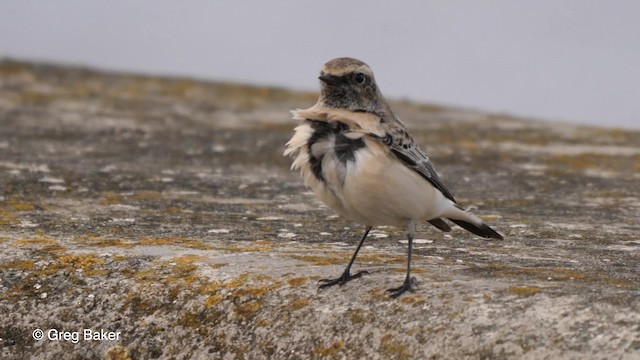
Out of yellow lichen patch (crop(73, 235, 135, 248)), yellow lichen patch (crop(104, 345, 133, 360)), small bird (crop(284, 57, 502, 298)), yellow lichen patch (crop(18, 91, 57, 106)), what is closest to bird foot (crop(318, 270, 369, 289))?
small bird (crop(284, 57, 502, 298))

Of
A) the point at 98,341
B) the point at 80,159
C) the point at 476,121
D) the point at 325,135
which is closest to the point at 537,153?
the point at 476,121

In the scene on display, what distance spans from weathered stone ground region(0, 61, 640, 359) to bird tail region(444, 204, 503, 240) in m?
0.12

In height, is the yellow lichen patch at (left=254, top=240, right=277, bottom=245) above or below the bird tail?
below

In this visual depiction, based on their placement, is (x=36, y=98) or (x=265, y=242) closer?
(x=265, y=242)

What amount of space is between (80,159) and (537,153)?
14.5ft

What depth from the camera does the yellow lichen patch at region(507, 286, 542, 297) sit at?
15.8ft

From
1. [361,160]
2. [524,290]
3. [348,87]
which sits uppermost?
[348,87]

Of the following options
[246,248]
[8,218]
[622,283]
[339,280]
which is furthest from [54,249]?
[622,283]

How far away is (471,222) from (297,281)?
1.33 meters

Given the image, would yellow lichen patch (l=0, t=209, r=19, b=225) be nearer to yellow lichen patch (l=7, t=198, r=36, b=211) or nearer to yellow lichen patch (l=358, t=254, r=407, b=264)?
yellow lichen patch (l=7, t=198, r=36, b=211)

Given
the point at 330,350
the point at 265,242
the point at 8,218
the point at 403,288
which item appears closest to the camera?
the point at 330,350

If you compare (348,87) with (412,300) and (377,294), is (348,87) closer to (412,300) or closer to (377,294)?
(377,294)

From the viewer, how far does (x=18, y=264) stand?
5.72 meters

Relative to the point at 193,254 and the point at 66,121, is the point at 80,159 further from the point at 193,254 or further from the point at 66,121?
the point at 193,254
